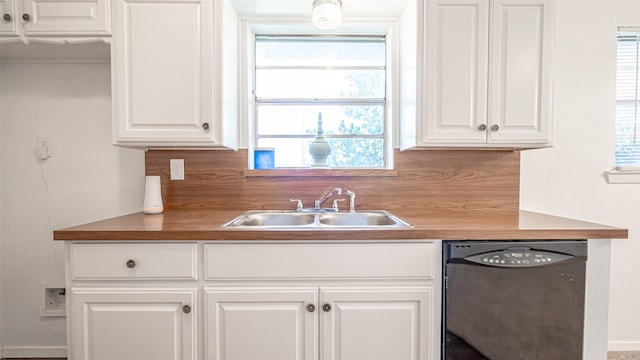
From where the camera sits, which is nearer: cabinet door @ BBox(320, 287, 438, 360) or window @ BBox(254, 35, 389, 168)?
cabinet door @ BBox(320, 287, 438, 360)

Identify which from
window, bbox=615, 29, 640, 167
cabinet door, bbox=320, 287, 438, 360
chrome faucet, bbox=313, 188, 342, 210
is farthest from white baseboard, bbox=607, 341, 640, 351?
chrome faucet, bbox=313, 188, 342, 210

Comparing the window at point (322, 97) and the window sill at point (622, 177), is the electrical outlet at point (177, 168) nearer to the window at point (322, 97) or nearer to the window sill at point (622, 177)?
the window at point (322, 97)

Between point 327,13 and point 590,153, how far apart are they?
1767 millimetres

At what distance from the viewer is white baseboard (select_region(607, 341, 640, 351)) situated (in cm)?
186

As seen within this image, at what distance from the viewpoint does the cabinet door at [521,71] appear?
148 cm

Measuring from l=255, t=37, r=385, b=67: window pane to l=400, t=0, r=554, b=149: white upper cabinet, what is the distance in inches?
20.7

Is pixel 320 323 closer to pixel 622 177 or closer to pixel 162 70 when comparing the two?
pixel 162 70

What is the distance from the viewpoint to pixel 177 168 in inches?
71.7

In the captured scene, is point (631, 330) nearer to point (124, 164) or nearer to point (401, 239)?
point (401, 239)

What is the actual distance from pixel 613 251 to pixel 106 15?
312 centimetres

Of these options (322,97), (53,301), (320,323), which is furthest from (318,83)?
(53,301)

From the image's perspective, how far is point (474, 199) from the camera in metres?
1.84

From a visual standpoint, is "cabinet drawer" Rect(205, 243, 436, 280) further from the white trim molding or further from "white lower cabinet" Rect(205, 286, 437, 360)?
the white trim molding

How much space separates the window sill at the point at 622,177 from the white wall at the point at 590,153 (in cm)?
3
